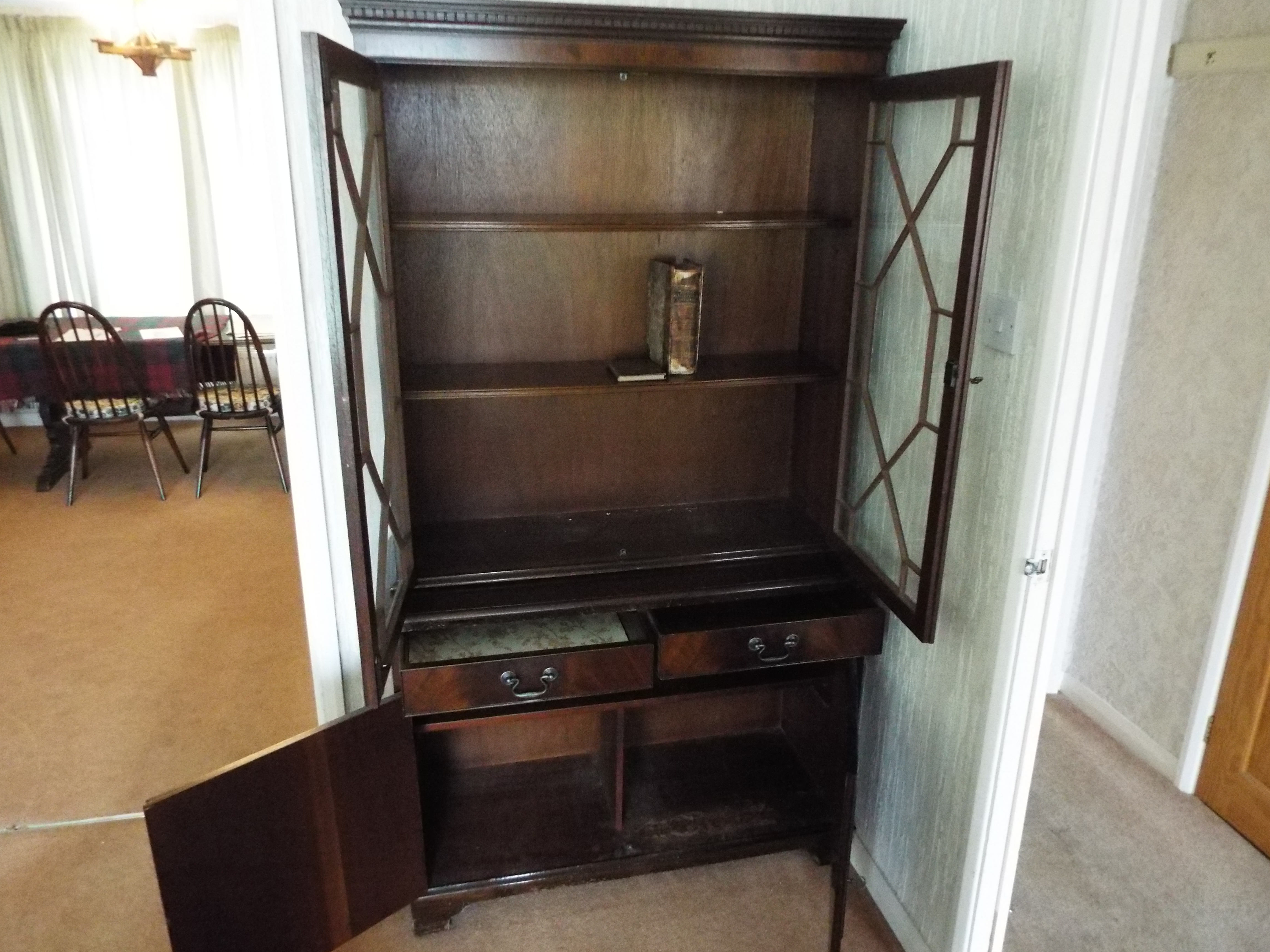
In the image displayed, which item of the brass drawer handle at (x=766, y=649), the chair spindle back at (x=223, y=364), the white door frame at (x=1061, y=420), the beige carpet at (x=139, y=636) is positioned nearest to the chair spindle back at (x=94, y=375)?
the chair spindle back at (x=223, y=364)

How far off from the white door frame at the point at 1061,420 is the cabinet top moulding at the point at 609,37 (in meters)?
0.47

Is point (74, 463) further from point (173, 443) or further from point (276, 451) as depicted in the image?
point (276, 451)

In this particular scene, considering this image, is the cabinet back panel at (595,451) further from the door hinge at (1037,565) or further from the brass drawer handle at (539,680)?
the door hinge at (1037,565)

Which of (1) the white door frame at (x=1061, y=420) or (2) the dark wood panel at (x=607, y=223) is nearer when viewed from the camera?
(1) the white door frame at (x=1061, y=420)

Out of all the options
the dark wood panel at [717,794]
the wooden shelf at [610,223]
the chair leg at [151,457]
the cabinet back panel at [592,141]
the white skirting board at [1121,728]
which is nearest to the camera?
the wooden shelf at [610,223]

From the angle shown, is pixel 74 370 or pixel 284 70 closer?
pixel 284 70

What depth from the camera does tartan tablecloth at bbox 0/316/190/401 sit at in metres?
→ 4.06

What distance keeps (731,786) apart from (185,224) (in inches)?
191

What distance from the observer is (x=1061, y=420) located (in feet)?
4.18

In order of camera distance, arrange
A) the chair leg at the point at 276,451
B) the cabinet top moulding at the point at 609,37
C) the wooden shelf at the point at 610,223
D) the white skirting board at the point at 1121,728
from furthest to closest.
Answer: the chair leg at the point at 276,451, the white skirting board at the point at 1121,728, the wooden shelf at the point at 610,223, the cabinet top moulding at the point at 609,37

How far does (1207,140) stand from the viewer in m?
2.04

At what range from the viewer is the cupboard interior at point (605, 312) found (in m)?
1.66

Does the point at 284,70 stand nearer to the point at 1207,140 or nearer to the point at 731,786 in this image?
the point at 731,786

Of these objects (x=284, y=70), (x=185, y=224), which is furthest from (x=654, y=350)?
(x=185, y=224)
